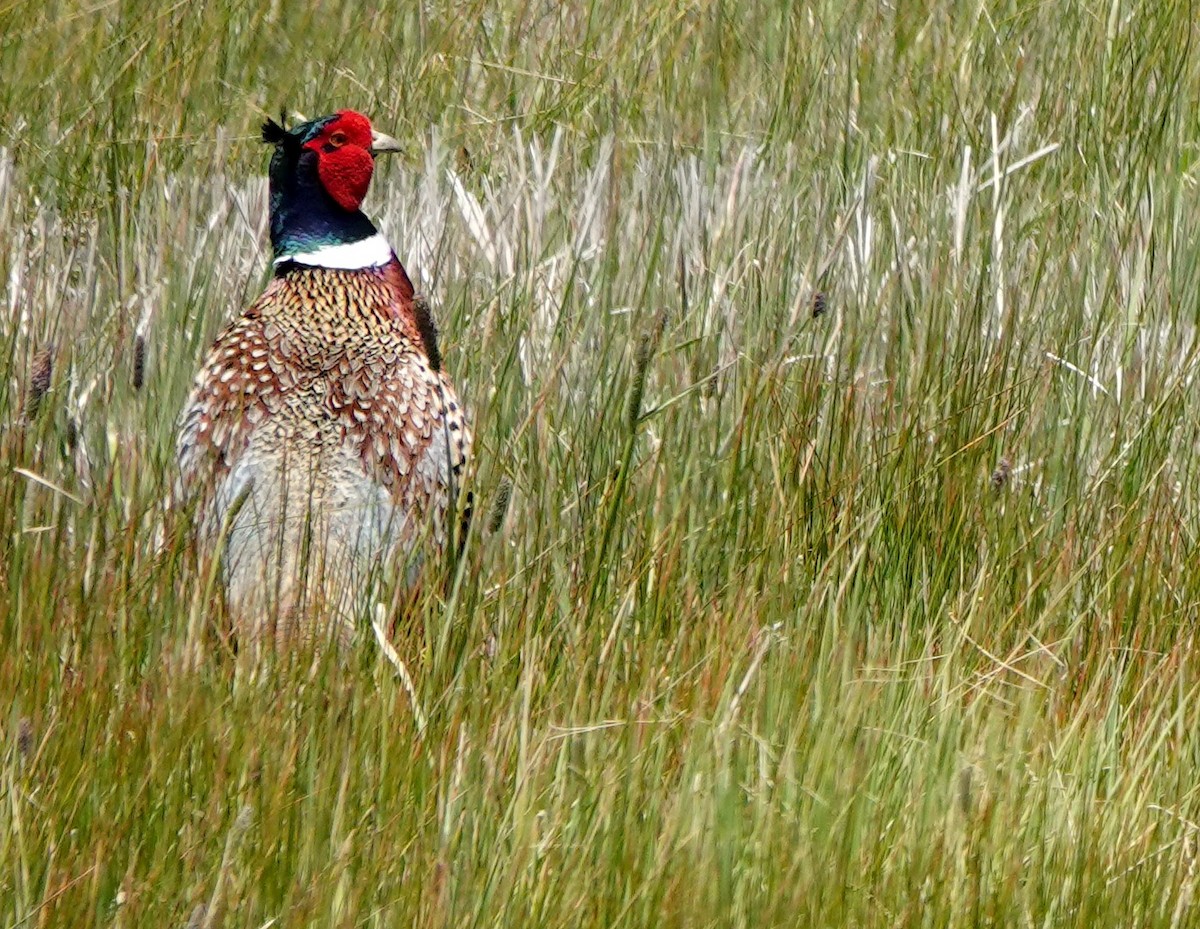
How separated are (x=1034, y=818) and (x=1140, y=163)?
2302 mm

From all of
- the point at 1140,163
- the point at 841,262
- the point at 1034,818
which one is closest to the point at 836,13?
the point at 1140,163

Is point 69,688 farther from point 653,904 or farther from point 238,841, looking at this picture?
point 653,904

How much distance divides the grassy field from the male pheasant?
0.09 meters

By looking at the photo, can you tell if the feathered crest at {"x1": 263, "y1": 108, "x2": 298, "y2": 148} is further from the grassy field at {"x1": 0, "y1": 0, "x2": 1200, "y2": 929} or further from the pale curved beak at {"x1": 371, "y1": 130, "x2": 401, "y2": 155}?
the grassy field at {"x1": 0, "y1": 0, "x2": 1200, "y2": 929}

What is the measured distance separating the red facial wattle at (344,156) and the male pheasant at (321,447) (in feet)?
0.64

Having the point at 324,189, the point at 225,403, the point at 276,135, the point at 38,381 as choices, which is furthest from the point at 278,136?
the point at 38,381

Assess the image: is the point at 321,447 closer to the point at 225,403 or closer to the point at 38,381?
the point at 225,403

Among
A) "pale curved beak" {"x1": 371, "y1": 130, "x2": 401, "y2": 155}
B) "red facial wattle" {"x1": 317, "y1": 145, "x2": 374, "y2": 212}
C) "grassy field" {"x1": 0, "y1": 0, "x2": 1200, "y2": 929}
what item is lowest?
"grassy field" {"x1": 0, "y1": 0, "x2": 1200, "y2": 929}

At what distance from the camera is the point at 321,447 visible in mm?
2727

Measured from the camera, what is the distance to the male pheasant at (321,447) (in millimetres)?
2473

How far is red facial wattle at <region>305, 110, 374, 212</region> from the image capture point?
329 centimetres

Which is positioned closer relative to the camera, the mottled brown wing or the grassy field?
the grassy field

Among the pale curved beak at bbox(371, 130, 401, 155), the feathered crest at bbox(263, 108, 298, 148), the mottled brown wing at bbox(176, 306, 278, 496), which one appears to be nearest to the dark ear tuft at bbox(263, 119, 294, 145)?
the feathered crest at bbox(263, 108, 298, 148)

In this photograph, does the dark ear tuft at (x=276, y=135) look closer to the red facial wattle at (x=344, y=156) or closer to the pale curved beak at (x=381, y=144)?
the red facial wattle at (x=344, y=156)
